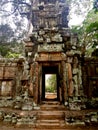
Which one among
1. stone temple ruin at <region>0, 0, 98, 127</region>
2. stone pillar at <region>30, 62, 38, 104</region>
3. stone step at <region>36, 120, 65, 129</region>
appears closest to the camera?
stone step at <region>36, 120, 65, 129</region>

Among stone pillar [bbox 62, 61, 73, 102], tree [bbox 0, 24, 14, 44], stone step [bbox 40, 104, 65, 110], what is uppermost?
tree [bbox 0, 24, 14, 44]

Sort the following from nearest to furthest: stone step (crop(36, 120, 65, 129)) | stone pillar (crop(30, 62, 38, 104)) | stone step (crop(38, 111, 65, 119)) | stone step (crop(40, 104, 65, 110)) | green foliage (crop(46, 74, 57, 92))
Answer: stone step (crop(36, 120, 65, 129)), stone step (crop(38, 111, 65, 119)), stone step (crop(40, 104, 65, 110)), stone pillar (crop(30, 62, 38, 104)), green foliage (crop(46, 74, 57, 92))

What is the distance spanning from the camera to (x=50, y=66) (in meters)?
11.5

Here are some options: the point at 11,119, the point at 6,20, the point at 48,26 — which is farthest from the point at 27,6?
the point at 11,119

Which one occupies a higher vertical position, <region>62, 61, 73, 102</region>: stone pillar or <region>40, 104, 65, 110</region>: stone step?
<region>62, 61, 73, 102</region>: stone pillar

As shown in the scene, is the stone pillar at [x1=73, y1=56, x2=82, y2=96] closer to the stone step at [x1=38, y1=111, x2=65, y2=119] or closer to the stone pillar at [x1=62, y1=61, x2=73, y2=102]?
the stone pillar at [x1=62, y1=61, x2=73, y2=102]

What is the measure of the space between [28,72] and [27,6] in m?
12.4

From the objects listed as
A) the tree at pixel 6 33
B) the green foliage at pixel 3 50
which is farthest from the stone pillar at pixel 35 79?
the tree at pixel 6 33

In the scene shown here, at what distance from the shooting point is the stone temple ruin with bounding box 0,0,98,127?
954cm

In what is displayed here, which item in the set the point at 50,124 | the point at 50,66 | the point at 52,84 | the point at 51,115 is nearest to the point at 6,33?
the point at 50,66

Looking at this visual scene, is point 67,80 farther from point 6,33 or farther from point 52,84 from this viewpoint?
point 52,84

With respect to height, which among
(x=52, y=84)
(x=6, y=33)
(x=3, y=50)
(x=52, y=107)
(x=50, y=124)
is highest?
(x=6, y=33)

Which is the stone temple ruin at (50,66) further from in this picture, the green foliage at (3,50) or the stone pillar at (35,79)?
the green foliage at (3,50)

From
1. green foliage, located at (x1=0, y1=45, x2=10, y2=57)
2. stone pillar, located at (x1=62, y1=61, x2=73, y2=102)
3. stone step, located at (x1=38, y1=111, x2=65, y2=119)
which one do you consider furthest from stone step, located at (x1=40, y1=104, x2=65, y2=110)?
green foliage, located at (x1=0, y1=45, x2=10, y2=57)
